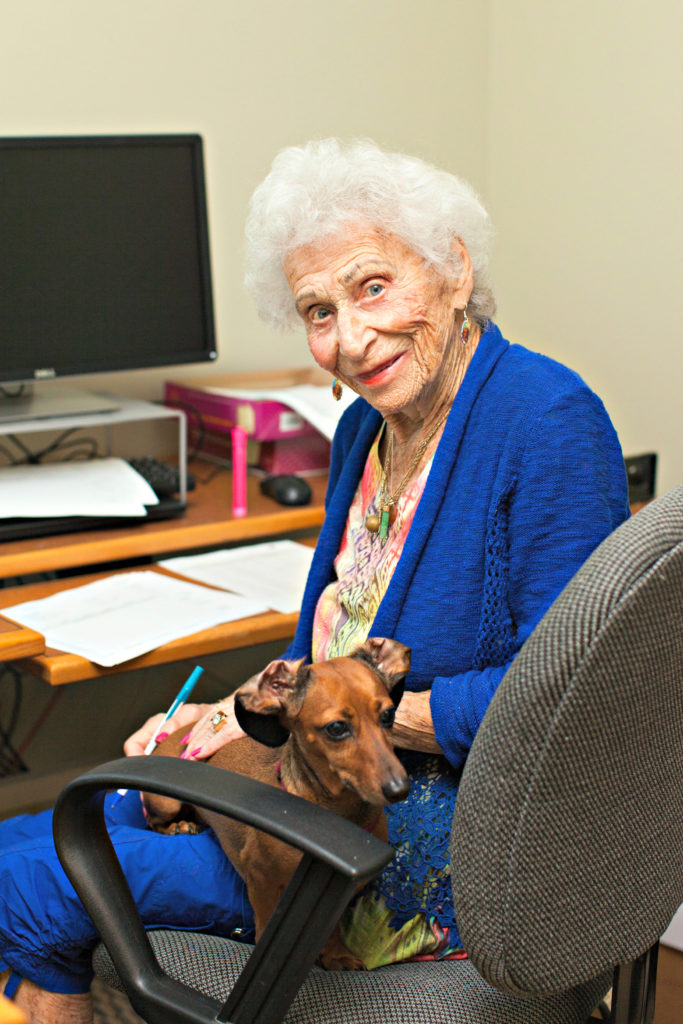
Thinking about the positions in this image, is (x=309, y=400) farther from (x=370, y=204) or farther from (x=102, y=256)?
(x=370, y=204)

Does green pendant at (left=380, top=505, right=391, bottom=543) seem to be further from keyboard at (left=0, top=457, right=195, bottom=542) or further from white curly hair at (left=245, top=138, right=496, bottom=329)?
keyboard at (left=0, top=457, right=195, bottom=542)

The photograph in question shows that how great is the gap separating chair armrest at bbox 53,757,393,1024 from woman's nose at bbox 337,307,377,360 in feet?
1.68

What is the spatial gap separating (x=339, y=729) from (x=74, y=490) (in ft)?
2.97

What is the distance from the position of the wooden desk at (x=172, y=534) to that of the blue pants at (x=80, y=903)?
0.53 metres

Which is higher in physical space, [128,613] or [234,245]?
[234,245]

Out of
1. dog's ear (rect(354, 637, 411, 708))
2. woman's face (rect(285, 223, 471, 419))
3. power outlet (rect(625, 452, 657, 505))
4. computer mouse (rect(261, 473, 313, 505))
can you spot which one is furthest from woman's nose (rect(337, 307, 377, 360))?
power outlet (rect(625, 452, 657, 505))

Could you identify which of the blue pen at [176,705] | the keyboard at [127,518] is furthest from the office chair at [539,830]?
the keyboard at [127,518]

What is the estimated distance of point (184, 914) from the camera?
1.08 meters

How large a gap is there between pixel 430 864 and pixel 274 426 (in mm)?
1056

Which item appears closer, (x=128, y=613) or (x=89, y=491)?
Answer: (x=128, y=613)

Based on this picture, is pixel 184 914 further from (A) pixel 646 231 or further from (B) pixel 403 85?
(B) pixel 403 85

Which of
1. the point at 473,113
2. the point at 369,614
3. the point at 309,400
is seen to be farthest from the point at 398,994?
the point at 473,113

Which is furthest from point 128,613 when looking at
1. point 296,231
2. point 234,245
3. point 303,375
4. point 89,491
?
point 234,245

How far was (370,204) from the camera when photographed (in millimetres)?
1151
